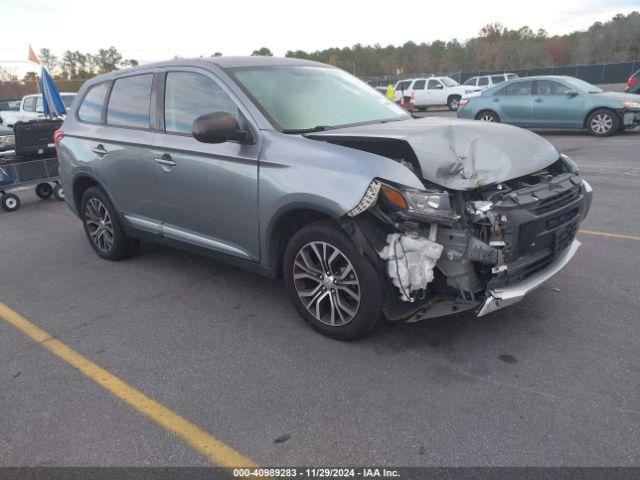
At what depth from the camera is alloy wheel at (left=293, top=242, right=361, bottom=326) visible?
346 cm

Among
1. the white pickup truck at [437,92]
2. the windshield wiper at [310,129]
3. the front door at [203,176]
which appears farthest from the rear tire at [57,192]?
the white pickup truck at [437,92]

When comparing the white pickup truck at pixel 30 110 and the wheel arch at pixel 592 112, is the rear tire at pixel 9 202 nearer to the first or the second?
the white pickup truck at pixel 30 110

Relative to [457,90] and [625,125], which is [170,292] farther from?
[457,90]

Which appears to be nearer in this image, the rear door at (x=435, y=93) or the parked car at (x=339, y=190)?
the parked car at (x=339, y=190)

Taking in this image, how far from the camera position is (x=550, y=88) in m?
13.7

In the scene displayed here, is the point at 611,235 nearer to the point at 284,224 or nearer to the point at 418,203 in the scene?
the point at 418,203

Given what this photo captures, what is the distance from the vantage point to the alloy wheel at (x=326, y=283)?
3.46m

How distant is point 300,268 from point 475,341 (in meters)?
1.27

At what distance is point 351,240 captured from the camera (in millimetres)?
3350

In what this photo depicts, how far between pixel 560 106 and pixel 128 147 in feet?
39.2

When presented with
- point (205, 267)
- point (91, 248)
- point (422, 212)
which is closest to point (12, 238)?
point (91, 248)

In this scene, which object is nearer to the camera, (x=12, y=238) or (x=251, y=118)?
(x=251, y=118)

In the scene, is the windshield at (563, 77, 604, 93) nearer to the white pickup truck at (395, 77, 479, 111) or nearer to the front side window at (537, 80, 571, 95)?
the front side window at (537, 80, 571, 95)

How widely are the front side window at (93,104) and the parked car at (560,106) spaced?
1163 cm
